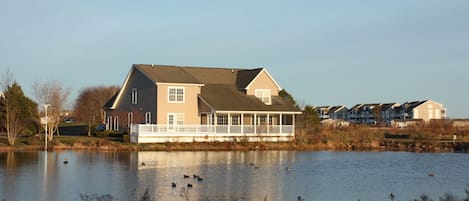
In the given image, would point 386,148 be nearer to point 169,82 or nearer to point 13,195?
point 169,82

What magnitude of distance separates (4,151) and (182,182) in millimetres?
21176

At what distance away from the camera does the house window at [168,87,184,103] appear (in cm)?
5619

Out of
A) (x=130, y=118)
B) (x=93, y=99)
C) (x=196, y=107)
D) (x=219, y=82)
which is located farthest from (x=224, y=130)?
(x=93, y=99)

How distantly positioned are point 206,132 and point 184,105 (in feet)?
13.4

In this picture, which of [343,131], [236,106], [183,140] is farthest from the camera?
[343,131]

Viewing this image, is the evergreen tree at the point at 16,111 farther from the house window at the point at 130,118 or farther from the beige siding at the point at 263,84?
the beige siding at the point at 263,84

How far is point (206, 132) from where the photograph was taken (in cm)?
5400

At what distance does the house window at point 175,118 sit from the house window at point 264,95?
28.5 feet

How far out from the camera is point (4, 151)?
44812mm

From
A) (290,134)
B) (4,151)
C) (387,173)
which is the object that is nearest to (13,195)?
(387,173)

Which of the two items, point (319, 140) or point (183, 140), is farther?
point (319, 140)

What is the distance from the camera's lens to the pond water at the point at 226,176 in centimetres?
2511

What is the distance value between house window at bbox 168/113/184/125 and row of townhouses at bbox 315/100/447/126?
8453 centimetres

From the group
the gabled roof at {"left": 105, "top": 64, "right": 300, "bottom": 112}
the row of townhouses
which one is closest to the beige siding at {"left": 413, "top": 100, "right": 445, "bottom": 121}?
the row of townhouses
